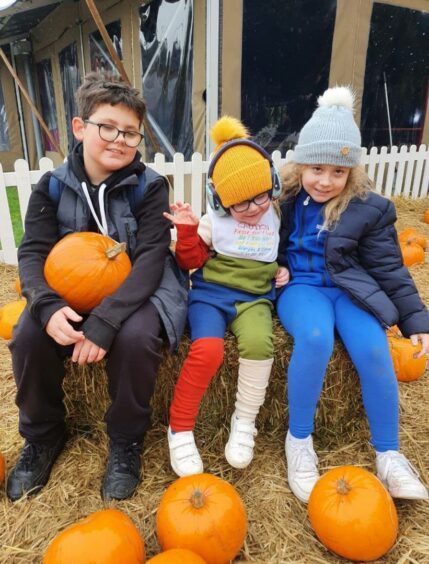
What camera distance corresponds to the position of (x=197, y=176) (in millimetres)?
5387

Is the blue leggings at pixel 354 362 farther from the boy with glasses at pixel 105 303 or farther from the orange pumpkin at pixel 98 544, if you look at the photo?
the orange pumpkin at pixel 98 544

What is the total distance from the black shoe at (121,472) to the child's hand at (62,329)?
1.77ft

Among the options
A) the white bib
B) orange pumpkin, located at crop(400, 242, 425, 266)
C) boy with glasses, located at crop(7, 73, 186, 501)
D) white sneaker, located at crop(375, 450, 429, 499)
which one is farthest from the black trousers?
orange pumpkin, located at crop(400, 242, 425, 266)

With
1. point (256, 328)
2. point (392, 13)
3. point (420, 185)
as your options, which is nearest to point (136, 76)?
point (392, 13)

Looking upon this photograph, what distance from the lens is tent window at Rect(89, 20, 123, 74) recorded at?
7.37 m

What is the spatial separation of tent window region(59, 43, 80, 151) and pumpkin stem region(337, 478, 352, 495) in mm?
9509

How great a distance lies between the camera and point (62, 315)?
1.75 metres

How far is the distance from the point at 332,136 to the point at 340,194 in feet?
0.93

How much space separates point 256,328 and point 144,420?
0.63 m

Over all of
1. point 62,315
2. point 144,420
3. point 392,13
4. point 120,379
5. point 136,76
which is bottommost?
point 144,420

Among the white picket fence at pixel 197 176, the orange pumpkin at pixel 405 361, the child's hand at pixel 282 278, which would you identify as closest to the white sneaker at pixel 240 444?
the child's hand at pixel 282 278

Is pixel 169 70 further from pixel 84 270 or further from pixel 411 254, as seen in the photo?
pixel 84 270

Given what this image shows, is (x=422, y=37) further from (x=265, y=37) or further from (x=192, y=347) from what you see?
(x=192, y=347)

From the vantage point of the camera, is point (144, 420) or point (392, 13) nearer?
point (144, 420)
